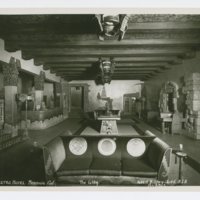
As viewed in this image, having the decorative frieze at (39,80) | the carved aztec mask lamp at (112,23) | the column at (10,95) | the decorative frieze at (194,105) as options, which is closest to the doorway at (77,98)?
the decorative frieze at (39,80)

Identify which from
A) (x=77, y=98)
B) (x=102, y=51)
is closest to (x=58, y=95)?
(x=77, y=98)

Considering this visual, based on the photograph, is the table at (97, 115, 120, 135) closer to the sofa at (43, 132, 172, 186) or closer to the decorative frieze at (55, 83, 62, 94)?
the sofa at (43, 132, 172, 186)

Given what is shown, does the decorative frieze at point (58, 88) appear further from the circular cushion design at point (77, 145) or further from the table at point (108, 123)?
the circular cushion design at point (77, 145)

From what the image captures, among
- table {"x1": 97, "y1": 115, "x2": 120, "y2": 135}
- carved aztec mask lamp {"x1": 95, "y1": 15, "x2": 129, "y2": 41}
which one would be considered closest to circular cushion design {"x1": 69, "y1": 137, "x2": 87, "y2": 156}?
carved aztec mask lamp {"x1": 95, "y1": 15, "x2": 129, "y2": 41}

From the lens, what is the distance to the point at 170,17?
4.71 m

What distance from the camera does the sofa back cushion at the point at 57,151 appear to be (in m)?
3.78

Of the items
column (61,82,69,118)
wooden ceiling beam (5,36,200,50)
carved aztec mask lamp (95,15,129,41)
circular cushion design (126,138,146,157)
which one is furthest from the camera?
column (61,82,69,118)

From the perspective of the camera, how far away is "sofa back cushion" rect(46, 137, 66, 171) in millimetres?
3777

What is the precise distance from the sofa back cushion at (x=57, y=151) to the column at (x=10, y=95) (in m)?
3.45

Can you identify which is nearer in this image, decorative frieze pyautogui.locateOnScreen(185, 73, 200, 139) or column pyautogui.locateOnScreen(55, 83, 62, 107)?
decorative frieze pyautogui.locateOnScreen(185, 73, 200, 139)

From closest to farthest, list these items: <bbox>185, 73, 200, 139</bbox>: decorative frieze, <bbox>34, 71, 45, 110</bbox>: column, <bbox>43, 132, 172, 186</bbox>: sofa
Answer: <bbox>43, 132, 172, 186</bbox>: sofa → <bbox>185, 73, 200, 139</bbox>: decorative frieze → <bbox>34, 71, 45, 110</bbox>: column

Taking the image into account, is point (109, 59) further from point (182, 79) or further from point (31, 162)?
point (31, 162)
